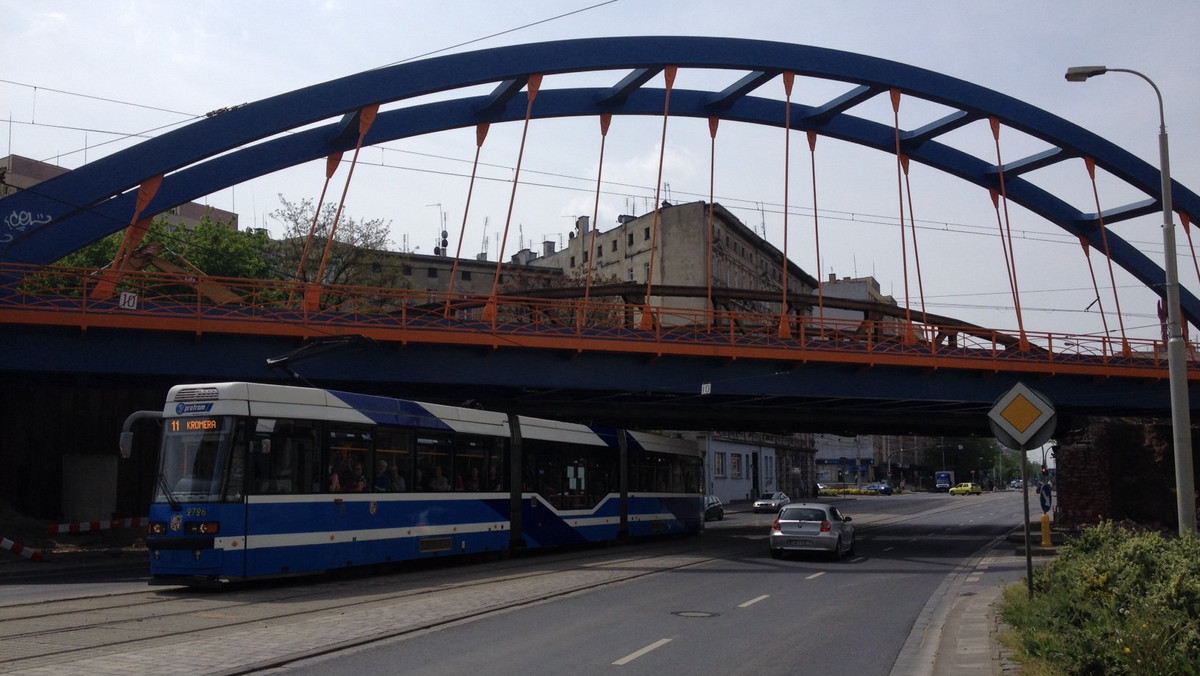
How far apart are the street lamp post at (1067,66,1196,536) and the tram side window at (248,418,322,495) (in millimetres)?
13596

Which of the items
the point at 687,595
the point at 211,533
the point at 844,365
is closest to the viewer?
the point at 211,533

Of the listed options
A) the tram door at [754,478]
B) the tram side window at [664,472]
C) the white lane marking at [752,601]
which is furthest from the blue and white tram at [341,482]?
the tram door at [754,478]

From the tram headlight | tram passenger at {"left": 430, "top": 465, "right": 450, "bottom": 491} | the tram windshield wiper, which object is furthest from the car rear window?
the tram windshield wiper

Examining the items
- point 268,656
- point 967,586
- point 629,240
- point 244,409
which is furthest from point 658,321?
point 629,240

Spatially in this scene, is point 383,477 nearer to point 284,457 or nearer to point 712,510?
point 284,457

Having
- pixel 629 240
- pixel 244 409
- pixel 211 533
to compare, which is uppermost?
pixel 629 240

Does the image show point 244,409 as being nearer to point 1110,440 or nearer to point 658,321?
point 658,321

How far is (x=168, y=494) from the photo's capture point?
53.4ft

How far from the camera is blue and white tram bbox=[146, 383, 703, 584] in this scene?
1609 centimetres

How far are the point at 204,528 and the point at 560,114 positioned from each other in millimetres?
25298

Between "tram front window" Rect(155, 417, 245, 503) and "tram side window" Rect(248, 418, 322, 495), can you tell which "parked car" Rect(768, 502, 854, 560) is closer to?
"tram side window" Rect(248, 418, 322, 495)

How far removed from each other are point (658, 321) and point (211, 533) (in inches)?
664

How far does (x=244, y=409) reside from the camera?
645 inches

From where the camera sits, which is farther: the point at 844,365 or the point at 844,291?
the point at 844,291
